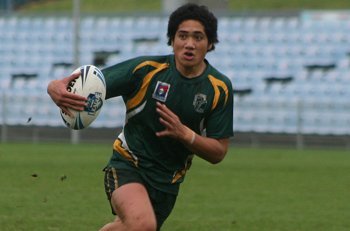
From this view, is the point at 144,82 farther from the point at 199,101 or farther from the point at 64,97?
the point at 64,97

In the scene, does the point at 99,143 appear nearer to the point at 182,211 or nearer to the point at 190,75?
the point at 182,211

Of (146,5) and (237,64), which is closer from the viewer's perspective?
(237,64)

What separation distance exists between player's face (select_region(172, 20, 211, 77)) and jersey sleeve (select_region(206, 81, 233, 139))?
1.04 ft

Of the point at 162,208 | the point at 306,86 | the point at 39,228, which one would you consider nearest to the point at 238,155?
the point at 306,86

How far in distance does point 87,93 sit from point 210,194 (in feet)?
25.1

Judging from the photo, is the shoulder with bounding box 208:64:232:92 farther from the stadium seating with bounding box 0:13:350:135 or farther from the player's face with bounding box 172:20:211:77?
the stadium seating with bounding box 0:13:350:135

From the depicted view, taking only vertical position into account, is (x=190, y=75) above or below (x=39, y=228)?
above

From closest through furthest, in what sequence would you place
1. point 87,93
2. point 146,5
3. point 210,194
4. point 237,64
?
point 87,93 → point 210,194 → point 237,64 → point 146,5

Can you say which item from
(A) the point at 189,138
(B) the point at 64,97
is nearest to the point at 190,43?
(A) the point at 189,138

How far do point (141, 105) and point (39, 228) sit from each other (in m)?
3.51

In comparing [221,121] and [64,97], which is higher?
[64,97]

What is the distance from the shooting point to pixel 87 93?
6602 mm

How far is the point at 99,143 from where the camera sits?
1132 inches

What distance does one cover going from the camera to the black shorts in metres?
6.84
